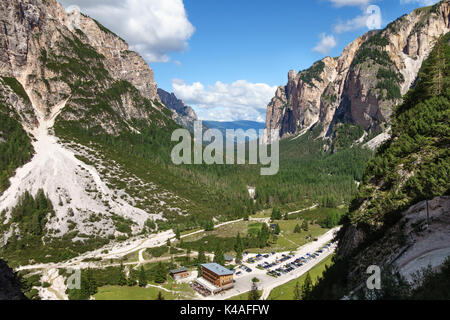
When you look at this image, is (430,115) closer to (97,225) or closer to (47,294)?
(47,294)

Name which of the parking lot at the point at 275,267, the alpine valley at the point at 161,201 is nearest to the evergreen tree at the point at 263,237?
the alpine valley at the point at 161,201

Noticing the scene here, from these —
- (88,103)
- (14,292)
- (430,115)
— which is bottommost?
(14,292)

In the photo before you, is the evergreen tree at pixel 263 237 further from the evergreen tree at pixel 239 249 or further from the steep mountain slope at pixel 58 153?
the steep mountain slope at pixel 58 153

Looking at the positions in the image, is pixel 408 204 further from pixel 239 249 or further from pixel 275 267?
pixel 239 249

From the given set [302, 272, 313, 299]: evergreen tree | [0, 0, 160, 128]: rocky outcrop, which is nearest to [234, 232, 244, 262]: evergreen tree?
[302, 272, 313, 299]: evergreen tree

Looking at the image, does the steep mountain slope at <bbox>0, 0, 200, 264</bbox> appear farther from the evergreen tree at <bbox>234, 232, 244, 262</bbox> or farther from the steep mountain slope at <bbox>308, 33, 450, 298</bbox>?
the steep mountain slope at <bbox>308, 33, 450, 298</bbox>

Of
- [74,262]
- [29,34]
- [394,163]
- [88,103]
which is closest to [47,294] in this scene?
[74,262]
